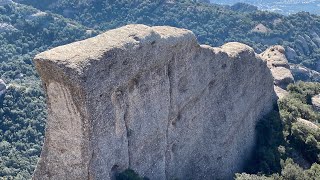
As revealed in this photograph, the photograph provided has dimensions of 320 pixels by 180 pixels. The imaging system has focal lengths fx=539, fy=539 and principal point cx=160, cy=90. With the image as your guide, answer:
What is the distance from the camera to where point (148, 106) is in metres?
31.1

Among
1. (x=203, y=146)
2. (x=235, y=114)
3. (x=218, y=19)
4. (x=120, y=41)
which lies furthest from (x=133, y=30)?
(x=218, y=19)

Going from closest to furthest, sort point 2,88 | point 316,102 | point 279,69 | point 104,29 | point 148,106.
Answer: point 148,106 < point 316,102 < point 279,69 < point 2,88 < point 104,29

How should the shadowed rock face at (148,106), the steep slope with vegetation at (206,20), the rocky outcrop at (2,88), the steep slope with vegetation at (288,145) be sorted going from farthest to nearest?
the steep slope with vegetation at (206,20) < the rocky outcrop at (2,88) < the steep slope with vegetation at (288,145) < the shadowed rock face at (148,106)

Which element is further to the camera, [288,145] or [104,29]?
[104,29]

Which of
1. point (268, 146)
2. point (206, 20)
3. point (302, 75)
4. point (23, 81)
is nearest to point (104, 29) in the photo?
point (206, 20)

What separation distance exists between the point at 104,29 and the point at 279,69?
87542 mm

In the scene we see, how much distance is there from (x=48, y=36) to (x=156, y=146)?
8785 centimetres

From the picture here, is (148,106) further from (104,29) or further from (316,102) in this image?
(104,29)

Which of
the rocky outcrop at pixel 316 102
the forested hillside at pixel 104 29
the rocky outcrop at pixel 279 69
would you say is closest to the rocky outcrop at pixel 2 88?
the forested hillside at pixel 104 29

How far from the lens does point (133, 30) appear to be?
29422 mm

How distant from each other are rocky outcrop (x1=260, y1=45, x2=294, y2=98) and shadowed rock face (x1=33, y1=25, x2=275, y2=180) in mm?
11183

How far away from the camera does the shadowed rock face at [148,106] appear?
25.7 meters

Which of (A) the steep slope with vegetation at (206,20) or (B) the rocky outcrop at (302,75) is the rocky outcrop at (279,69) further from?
(A) the steep slope with vegetation at (206,20)

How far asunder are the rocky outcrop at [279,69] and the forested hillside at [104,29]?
1.35 meters
